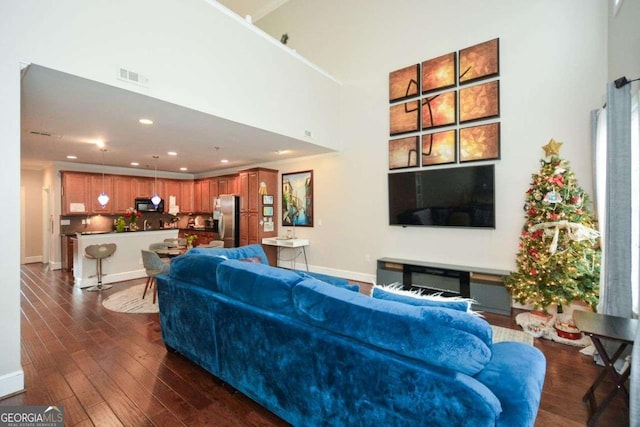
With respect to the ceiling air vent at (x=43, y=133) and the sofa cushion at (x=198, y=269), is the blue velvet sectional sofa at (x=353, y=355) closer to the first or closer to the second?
the sofa cushion at (x=198, y=269)

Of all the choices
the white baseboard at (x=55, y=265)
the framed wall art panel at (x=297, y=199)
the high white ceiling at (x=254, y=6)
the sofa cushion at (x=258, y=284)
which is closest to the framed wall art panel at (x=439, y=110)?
the framed wall art panel at (x=297, y=199)

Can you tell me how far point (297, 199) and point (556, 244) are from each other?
4.72 metres

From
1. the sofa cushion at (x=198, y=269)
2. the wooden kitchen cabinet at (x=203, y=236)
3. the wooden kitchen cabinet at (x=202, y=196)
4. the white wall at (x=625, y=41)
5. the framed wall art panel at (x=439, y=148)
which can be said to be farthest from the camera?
the wooden kitchen cabinet at (x=202, y=196)

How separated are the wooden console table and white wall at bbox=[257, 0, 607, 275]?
2.12 metres

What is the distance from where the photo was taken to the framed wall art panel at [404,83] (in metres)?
5.03

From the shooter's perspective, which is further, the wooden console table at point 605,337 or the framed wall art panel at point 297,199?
the framed wall art panel at point 297,199

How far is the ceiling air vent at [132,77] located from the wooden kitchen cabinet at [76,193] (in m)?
5.68

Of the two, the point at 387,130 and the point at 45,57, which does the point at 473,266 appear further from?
the point at 45,57

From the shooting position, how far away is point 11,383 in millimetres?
2193

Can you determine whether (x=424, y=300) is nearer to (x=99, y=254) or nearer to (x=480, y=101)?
(x=480, y=101)

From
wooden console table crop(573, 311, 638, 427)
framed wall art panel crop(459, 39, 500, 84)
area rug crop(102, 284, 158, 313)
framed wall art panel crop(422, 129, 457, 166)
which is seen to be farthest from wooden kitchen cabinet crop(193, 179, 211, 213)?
wooden console table crop(573, 311, 638, 427)

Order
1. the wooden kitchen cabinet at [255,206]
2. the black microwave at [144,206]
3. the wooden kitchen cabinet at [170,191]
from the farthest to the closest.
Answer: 1. the wooden kitchen cabinet at [170,191]
2. the black microwave at [144,206]
3. the wooden kitchen cabinet at [255,206]

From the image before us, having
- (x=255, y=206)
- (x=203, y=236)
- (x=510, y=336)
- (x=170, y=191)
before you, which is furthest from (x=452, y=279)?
(x=170, y=191)

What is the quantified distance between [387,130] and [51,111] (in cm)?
489
